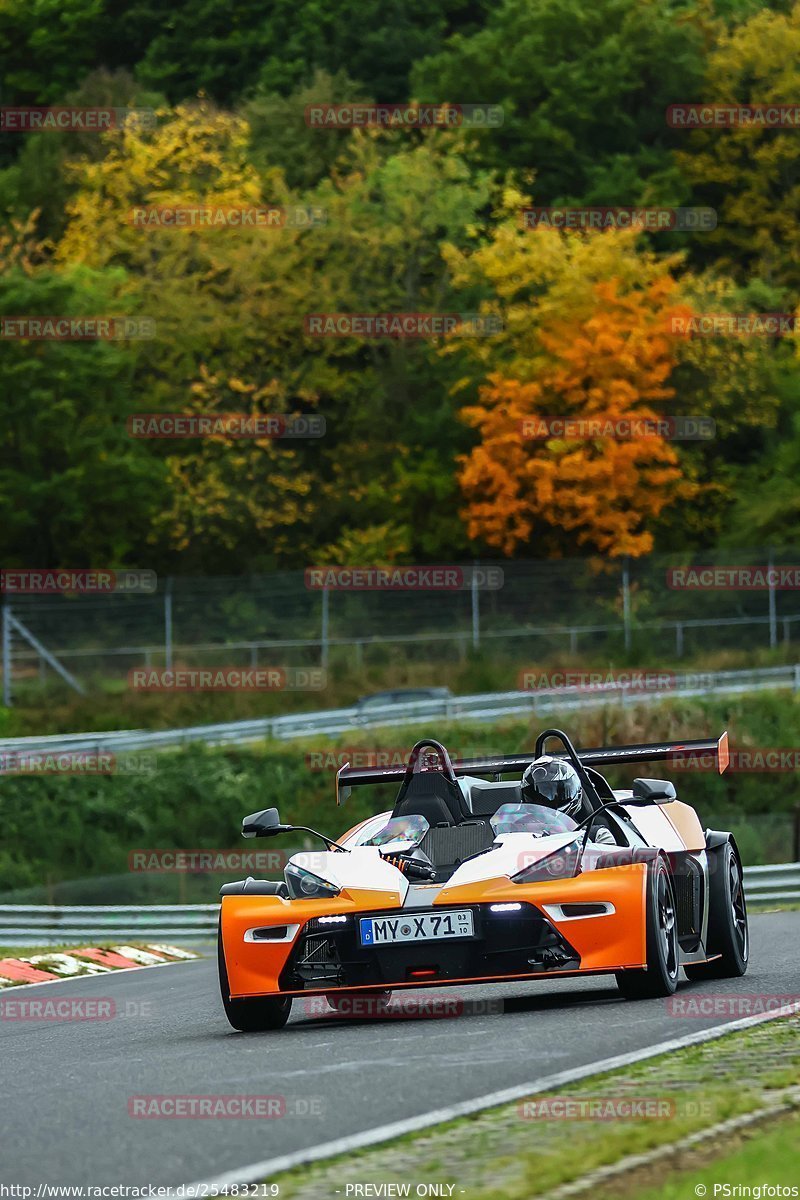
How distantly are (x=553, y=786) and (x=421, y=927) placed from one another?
1.76m

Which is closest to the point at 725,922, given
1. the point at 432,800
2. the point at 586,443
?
the point at 432,800

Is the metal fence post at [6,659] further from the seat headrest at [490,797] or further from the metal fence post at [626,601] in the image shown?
the seat headrest at [490,797]

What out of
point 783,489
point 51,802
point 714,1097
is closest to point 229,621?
point 51,802

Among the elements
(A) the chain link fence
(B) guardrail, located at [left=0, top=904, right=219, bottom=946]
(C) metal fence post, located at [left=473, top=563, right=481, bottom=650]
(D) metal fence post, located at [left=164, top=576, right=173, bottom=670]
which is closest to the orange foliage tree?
(A) the chain link fence

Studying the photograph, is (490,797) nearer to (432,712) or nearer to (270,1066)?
(270,1066)

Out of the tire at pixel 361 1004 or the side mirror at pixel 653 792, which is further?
the tire at pixel 361 1004

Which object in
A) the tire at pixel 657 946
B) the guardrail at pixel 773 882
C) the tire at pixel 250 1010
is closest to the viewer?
the tire at pixel 657 946

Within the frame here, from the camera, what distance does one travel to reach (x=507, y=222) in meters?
57.9

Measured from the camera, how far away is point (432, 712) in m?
42.6

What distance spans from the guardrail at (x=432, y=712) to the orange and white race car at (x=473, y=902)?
90.3 feet

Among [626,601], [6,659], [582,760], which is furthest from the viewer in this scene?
[626,601]

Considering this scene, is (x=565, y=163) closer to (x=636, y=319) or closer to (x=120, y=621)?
(x=636, y=319)

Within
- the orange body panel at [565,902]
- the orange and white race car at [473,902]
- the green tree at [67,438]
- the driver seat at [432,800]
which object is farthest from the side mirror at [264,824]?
the green tree at [67,438]

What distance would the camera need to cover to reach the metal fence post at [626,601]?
47.0 metres
